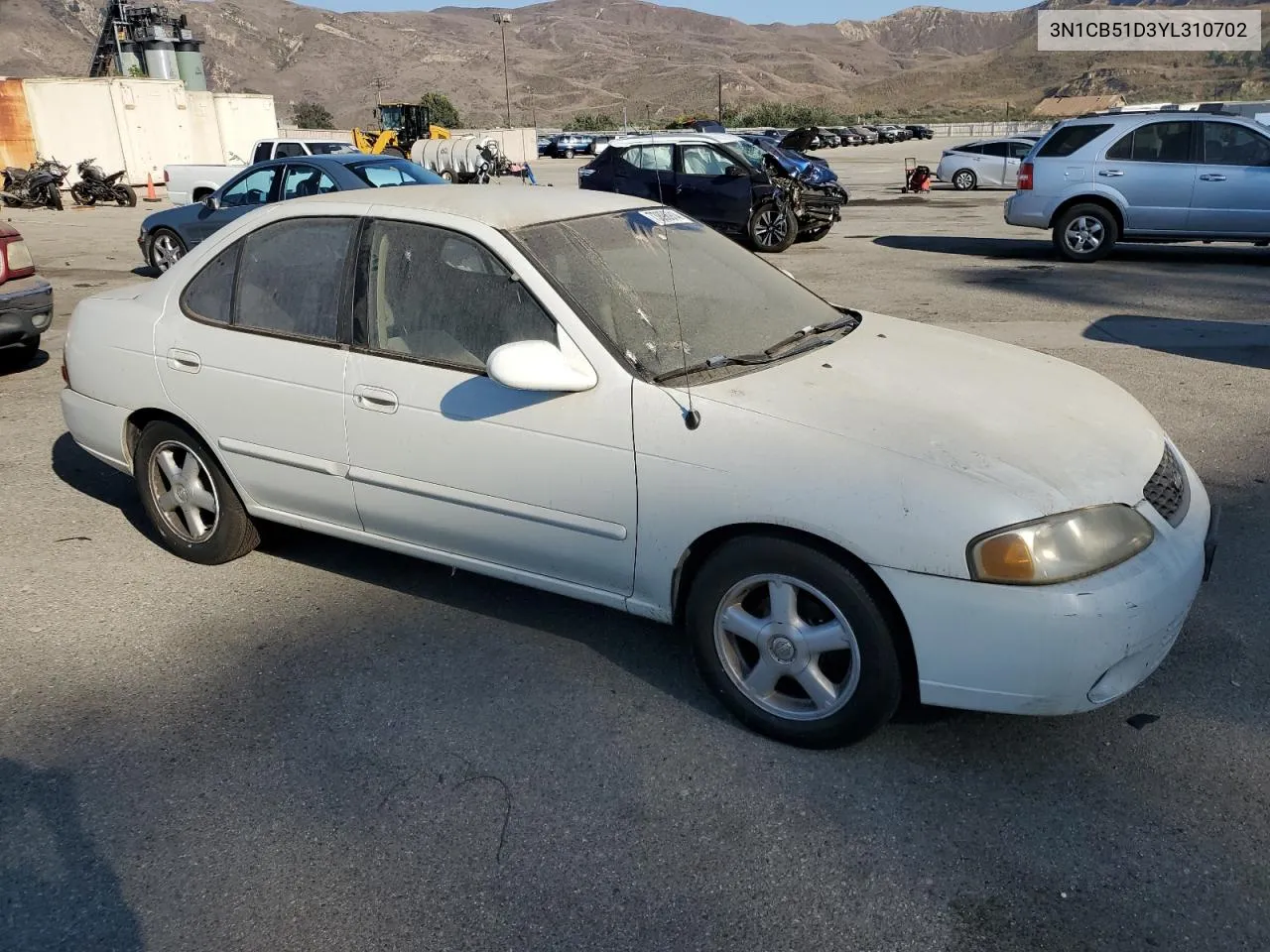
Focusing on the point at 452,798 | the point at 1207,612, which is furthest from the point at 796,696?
the point at 1207,612

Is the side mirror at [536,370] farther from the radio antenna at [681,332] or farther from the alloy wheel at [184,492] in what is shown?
the alloy wheel at [184,492]

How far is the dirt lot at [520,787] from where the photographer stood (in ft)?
7.88

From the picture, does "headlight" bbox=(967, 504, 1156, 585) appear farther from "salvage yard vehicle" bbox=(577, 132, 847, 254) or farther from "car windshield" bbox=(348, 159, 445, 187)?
"salvage yard vehicle" bbox=(577, 132, 847, 254)

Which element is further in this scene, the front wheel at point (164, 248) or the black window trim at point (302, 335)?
the front wheel at point (164, 248)

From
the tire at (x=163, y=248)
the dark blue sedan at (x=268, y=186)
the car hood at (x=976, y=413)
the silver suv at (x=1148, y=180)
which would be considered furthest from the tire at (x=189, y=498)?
the silver suv at (x=1148, y=180)

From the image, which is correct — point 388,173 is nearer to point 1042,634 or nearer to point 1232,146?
point 1232,146

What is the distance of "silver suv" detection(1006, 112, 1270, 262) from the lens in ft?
38.6

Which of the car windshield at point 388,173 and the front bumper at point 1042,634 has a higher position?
the car windshield at point 388,173

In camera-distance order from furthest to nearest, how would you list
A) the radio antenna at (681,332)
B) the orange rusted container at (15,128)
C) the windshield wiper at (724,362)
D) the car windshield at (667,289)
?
the orange rusted container at (15,128)
the car windshield at (667,289)
the windshield wiper at (724,362)
the radio antenna at (681,332)

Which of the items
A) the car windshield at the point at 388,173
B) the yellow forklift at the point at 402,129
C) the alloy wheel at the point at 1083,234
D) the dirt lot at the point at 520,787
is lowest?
the dirt lot at the point at 520,787

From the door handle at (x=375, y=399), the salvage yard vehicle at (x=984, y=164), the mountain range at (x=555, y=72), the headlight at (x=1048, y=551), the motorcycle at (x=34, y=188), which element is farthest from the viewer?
the mountain range at (x=555, y=72)

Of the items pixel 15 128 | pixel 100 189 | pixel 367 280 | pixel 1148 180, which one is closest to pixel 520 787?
pixel 367 280

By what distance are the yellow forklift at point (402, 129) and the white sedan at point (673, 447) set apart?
3249 centimetres

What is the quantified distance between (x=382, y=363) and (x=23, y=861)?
182cm
